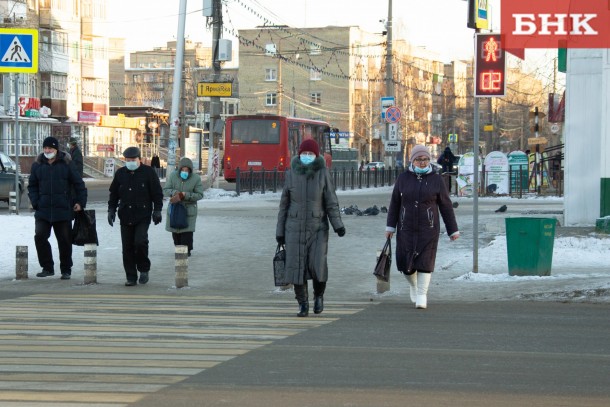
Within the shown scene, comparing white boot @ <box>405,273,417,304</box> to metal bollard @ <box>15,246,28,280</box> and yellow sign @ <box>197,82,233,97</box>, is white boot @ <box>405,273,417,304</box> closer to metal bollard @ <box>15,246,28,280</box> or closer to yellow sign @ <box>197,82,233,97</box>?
metal bollard @ <box>15,246,28,280</box>

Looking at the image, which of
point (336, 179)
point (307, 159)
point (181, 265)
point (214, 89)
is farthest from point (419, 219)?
point (336, 179)

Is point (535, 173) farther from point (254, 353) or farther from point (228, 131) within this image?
point (254, 353)

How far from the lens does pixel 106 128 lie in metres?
93.9

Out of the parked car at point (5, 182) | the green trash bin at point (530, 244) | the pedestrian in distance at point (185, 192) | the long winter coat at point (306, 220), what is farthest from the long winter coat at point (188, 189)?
the parked car at point (5, 182)

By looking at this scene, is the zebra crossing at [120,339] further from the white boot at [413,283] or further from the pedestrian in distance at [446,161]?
the pedestrian in distance at [446,161]

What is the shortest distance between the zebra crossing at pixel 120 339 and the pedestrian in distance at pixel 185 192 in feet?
13.7

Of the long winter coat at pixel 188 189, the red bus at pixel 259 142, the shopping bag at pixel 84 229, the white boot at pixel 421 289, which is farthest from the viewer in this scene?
the red bus at pixel 259 142

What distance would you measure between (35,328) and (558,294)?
637 cm

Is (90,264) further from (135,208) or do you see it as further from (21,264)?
(21,264)

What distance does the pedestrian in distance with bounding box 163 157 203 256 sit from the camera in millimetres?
18703

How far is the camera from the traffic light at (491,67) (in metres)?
16.0

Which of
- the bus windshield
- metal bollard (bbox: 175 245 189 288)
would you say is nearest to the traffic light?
metal bollard (bbox: 175 245 189 288)

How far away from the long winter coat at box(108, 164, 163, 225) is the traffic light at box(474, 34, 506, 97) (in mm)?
4519

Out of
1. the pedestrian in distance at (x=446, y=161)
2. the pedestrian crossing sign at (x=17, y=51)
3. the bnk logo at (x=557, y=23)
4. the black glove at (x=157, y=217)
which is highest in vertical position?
the bnk logo at (x=557, y=23)
